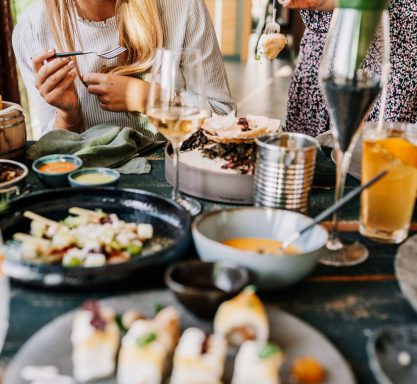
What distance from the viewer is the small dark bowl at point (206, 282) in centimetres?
79

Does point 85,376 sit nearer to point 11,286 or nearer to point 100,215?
point 11,286

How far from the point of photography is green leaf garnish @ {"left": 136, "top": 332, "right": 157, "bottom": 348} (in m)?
0.72

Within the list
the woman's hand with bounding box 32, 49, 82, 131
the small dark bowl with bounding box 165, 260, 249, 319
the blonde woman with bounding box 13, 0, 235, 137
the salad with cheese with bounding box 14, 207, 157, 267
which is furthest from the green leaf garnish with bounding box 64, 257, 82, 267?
the blonde woman with bounding box 13, 0, 235, 137

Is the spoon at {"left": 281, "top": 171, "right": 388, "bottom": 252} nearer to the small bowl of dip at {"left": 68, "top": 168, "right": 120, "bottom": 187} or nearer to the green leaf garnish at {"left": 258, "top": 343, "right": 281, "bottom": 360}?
the green leaf garnish at {"left": 258, "top": 343, "right": 281, "bottom": 360}

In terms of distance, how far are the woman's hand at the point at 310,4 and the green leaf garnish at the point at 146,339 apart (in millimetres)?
1858

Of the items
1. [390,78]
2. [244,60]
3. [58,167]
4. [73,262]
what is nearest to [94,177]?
[58,167]

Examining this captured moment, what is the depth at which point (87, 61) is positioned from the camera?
2166mm

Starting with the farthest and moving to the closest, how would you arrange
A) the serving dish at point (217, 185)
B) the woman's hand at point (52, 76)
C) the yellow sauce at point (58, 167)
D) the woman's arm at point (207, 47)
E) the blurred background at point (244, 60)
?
1. the blurred background at point (244, 60)
2. the woman's arm at point (207, 47)
3. the woman's hand at point (52, 76)
4. the yellow sauce at point (58, 167)
5. the serving dish at point (217, 185)

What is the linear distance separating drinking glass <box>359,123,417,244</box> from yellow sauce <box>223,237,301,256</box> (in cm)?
24

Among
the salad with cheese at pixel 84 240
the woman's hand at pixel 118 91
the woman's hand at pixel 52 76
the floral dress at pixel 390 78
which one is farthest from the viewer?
the floral dress at pixel 390 78

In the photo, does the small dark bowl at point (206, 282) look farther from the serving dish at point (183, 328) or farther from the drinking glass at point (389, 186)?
the drinking glass at point (389, 186)

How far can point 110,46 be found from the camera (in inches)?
85.0

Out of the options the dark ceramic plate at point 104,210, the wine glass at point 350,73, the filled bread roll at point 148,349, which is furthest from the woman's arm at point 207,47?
the filled bread roll at point 148,349

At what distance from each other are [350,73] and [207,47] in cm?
135
